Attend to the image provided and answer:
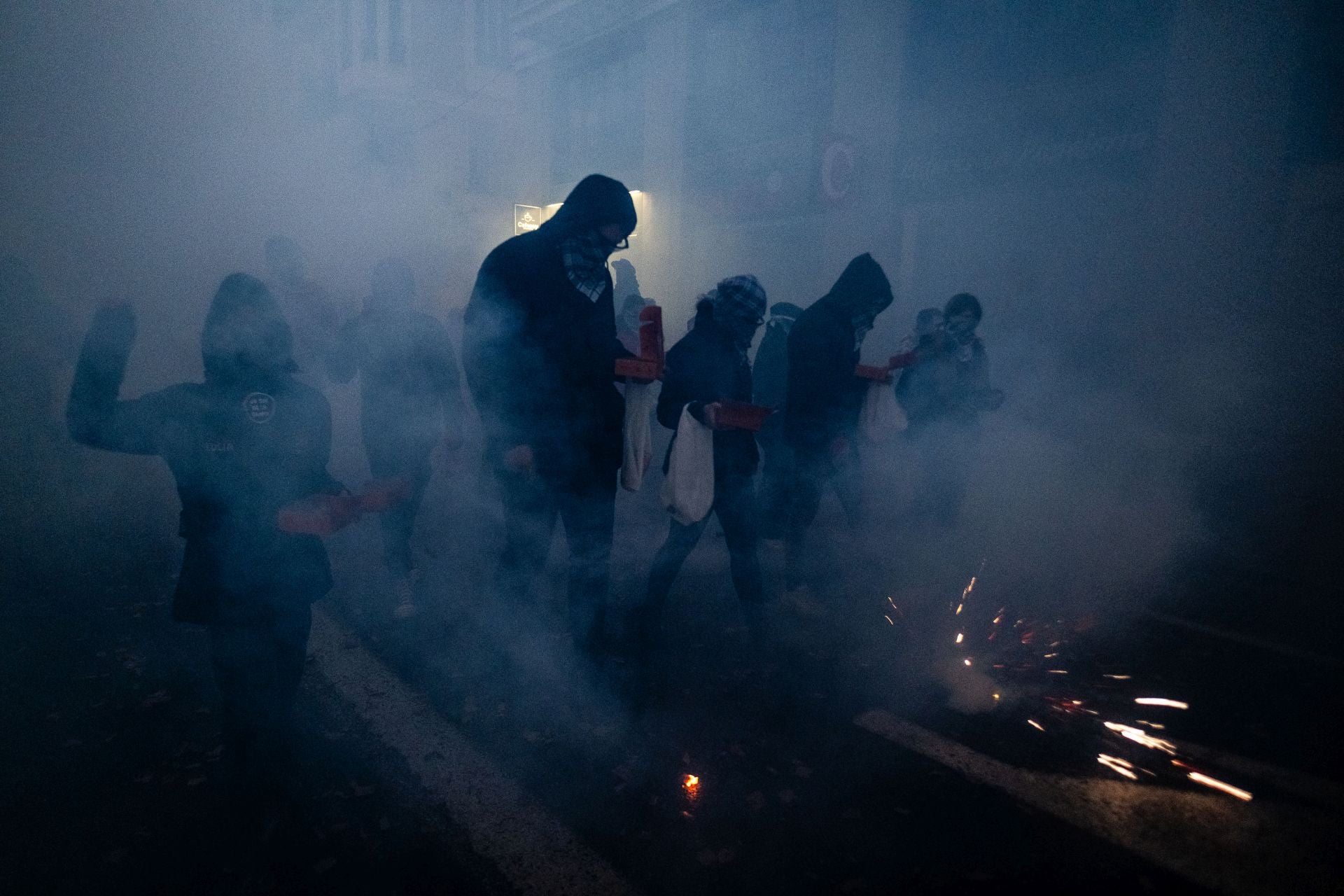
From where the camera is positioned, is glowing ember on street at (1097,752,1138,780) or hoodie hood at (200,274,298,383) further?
glowing ember on street at (1097,752,1138,780)

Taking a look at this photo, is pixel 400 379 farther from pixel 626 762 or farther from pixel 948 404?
pixel 948 404

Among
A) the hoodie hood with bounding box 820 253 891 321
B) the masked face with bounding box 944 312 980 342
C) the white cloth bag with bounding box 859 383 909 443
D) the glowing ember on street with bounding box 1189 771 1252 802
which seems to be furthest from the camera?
the masked face with bounding box 944 312 980 342

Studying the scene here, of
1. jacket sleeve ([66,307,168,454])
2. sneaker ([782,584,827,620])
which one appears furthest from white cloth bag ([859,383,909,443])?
jacket sleeve ([66,307,168,454])

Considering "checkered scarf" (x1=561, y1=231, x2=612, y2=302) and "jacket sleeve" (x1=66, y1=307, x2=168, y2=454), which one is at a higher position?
"checkered scarf" (x1=561, y1=231, x2=612, y2=302)

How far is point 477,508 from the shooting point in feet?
17.1

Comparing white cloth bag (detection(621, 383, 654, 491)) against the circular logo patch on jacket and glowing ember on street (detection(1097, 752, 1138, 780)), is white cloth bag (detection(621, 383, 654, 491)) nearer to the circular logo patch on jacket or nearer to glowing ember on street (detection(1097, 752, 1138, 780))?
the circular logo patch on jacket

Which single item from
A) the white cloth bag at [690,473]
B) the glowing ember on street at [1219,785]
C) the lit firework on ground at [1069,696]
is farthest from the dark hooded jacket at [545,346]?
the glowing ember on street at [1219,785]

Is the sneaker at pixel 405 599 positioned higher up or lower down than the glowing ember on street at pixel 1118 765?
higher up

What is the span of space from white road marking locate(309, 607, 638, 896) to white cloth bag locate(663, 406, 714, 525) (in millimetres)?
1147

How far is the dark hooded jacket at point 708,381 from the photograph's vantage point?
9.04ft

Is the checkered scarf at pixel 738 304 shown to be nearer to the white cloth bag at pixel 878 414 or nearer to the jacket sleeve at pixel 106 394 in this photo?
the white cloth bag at pixel 878 414

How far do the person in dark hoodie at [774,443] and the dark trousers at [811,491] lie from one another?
0.06m

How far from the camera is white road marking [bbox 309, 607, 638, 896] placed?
1.72 m

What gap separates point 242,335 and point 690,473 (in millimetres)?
1582
